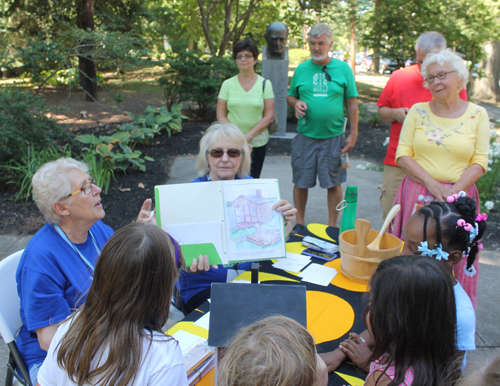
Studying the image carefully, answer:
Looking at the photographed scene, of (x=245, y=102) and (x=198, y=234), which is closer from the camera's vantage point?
(x=198, y=234)

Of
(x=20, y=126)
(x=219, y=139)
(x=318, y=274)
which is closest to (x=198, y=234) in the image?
(x=318, y=274)

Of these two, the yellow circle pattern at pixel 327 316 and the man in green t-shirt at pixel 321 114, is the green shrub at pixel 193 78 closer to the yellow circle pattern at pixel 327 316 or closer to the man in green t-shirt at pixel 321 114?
the man in green t-shirt at pixel 321 114

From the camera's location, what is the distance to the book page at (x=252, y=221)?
2207 mm

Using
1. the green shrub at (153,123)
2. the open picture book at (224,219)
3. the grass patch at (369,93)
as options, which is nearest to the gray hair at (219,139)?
the open picture book at (224,219)

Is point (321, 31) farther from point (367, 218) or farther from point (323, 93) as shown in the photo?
point (367, 218)

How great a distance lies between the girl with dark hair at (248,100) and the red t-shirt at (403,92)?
137cm

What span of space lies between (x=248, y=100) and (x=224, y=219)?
2666 mm

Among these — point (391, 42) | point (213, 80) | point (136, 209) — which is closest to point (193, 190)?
point (136, 209)

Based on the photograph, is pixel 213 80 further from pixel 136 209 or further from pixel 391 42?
pixel 391 42

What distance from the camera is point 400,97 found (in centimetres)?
377

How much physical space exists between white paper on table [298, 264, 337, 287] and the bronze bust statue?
24.8 feet

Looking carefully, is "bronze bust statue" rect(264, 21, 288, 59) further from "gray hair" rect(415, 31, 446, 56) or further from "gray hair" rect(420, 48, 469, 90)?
"gray hair" rect(420, 48, 469, 90)

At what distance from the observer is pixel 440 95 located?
2.88 meters

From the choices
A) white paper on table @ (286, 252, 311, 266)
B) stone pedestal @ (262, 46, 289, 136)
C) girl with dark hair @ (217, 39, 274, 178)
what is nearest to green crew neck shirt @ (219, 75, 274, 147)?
girl with dark hair @ (217, 39, 274, 178)
